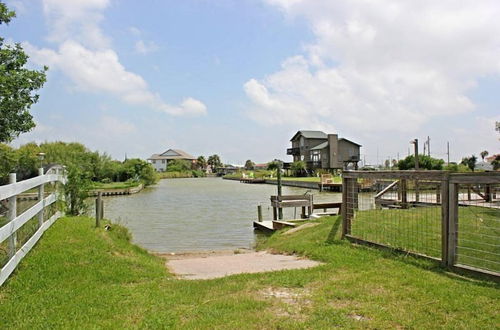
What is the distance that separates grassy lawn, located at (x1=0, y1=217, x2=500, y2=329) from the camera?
4016mm

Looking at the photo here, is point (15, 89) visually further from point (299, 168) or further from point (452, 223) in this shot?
point (299, 168)

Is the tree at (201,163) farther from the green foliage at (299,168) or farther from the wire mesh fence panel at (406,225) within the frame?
the wire mesh fence panel at (406,225)

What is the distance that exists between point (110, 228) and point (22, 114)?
16.5 feet

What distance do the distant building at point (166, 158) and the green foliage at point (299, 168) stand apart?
74.1 metres

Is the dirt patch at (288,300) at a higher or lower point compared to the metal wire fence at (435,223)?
lower

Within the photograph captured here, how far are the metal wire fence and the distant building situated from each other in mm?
141249

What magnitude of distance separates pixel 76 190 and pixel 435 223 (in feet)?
30.6

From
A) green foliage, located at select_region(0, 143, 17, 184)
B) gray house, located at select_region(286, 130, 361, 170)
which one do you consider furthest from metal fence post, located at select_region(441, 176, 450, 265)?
gray house, located at select_region(286, 130, 361, 170)

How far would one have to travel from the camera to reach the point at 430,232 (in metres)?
8.48

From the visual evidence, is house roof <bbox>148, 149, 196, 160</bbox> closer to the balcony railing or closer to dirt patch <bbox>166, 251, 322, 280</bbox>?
the balcony railing

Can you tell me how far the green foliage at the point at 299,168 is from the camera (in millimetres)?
79812

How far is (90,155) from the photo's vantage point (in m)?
62.2

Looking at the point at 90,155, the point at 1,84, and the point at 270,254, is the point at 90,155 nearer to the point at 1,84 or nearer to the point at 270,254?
the point at 1,84

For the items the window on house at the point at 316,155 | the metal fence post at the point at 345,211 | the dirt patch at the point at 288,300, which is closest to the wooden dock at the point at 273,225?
the metal fence post at the point at 345,211
